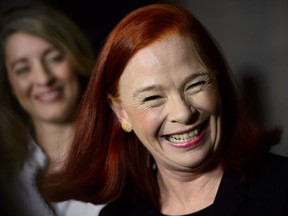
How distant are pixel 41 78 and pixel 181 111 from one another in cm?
39

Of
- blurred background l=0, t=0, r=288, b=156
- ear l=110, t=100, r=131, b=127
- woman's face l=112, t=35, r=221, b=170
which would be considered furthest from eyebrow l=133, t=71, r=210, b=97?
blurred background l=0, t=0, r=288, b=156

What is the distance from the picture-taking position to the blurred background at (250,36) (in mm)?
1082

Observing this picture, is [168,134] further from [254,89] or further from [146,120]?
[254,89]

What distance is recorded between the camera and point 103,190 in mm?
1106

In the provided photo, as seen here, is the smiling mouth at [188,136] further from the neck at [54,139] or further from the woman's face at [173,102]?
the neck at [54,139]

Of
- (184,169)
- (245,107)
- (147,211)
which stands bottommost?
(147,211)

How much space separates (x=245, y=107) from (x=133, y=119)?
0.92ft

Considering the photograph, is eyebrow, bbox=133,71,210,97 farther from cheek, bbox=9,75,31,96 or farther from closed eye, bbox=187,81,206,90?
cheek, bbox=9,75,31,96

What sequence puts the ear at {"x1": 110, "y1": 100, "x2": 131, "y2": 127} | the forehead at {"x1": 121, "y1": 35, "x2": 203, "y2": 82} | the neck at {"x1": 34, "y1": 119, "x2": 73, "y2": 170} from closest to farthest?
1. the forehead at {"x1": 121, "y1": 35, "x2": 203, "y2": 82}
2. the ear at {"x1": 110, "y1": 100, "x2": 131, "y2": 127}
3. the neck at {"x1": 34, "y1": 119, "x2": 73, "y2": 170}

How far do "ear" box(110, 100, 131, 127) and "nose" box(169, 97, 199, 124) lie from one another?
5.4 inches

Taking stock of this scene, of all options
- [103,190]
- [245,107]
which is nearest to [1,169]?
[103,190]

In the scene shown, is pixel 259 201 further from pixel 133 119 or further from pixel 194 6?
pixel 194 6

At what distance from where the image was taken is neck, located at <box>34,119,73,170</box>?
109cm

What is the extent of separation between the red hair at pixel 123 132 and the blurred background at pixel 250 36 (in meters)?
0.10
